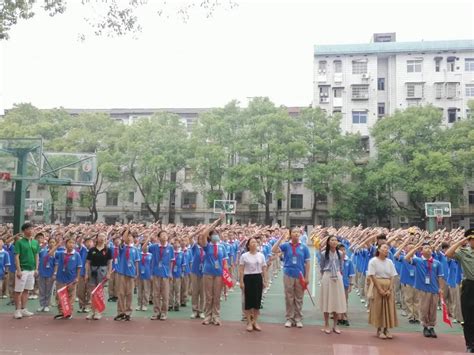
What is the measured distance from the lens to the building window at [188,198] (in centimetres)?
4567

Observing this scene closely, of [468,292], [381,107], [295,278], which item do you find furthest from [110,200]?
[468,292]

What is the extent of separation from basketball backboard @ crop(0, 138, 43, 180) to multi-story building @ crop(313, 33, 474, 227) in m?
32.7

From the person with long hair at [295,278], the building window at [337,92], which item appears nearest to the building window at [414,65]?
the building window at [337,92]

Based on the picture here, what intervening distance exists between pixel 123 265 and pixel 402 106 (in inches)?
1496

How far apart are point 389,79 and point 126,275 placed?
3922cm

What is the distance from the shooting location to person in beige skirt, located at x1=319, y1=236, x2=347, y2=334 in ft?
27.2

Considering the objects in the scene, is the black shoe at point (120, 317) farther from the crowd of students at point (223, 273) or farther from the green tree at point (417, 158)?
the green tree at point (417, 158)

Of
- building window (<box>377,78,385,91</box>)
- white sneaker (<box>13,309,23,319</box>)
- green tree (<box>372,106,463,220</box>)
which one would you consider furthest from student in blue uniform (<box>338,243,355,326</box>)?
building window (<box>377,78,385,91</box>)

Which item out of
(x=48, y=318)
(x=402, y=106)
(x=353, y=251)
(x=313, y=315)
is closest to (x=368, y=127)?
(x=402, y=106)

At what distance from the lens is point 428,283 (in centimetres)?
853

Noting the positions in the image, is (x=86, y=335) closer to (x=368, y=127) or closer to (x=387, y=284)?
(x=387, y=284)

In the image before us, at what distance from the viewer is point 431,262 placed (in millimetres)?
8766

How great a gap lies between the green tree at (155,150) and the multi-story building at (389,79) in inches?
551

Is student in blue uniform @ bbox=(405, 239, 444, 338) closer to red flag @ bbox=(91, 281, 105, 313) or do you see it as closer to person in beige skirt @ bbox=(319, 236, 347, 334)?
person in beige skirt @ bbox=(319, 236, 347, 334)
